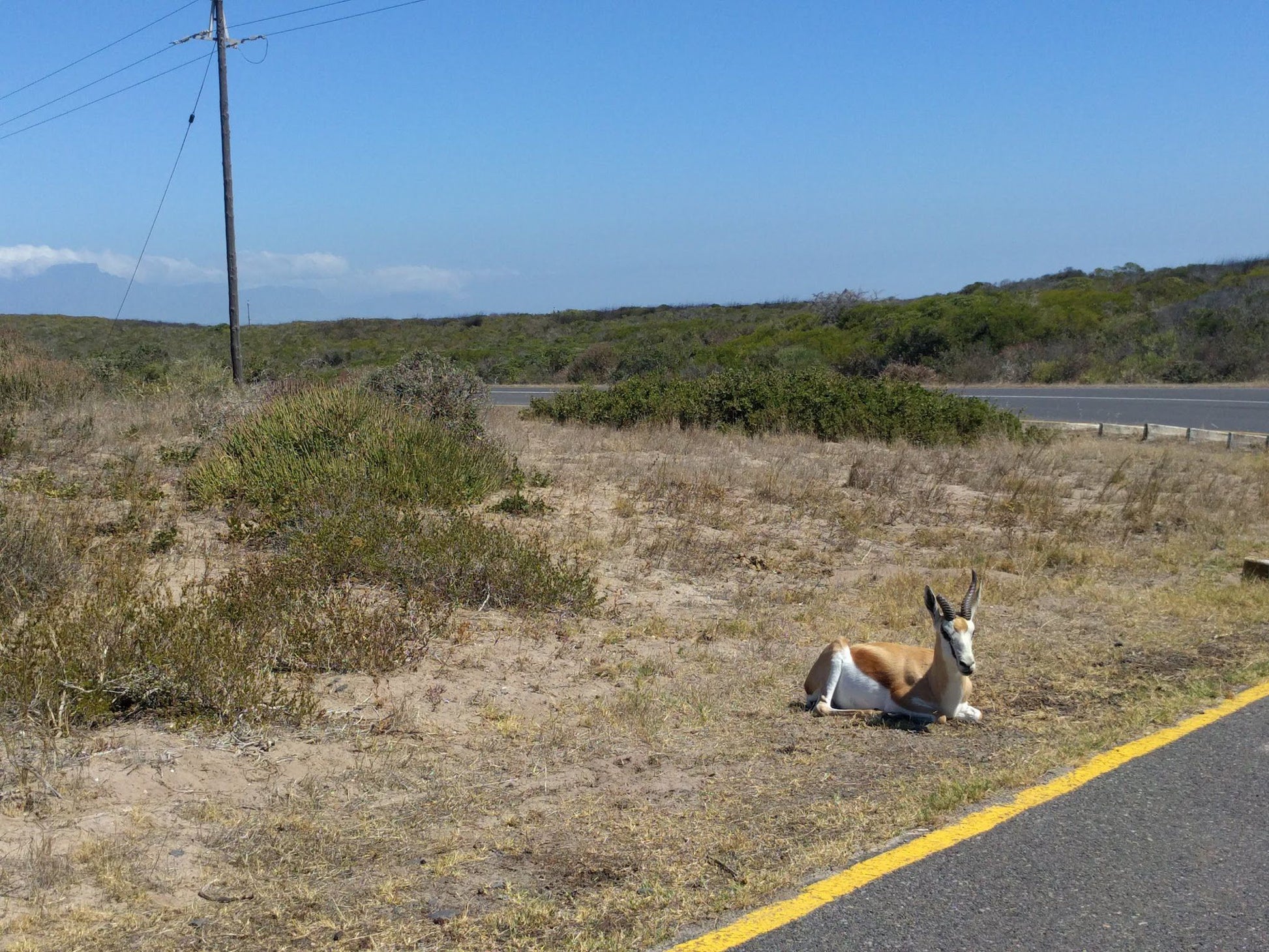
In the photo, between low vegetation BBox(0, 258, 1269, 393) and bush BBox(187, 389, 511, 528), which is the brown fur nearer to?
bush BBox(187, 389, 511, 528)

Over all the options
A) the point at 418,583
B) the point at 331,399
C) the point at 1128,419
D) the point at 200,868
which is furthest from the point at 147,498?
the point at 1128,419

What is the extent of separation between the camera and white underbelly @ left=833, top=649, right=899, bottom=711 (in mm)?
6426

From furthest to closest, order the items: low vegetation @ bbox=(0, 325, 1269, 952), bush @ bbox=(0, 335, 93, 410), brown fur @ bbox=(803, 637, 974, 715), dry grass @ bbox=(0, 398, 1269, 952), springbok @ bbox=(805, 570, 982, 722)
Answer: bush @ bbox=(0, 335, 93, 410) < brown fur @ bbox=(803, 637, 974, 715) < springbok @ bbox=(805, 570, 982, 722) < low vegetation @ bbox=(0, 325, 1269, 952) < dry grass @ bbox=(0, 398, 1269, 952)

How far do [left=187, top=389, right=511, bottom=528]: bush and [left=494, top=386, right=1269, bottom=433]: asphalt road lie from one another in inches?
547

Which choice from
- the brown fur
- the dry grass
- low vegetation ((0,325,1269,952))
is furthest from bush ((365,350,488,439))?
the brown fur

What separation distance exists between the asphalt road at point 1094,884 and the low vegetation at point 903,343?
11.8 meters

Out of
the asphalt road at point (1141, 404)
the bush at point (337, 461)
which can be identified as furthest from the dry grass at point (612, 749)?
the asphalt road at point (1141, 404)

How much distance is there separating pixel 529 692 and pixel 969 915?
3354mm

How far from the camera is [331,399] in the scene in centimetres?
1266

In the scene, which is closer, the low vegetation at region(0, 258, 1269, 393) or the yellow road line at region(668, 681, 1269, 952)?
the yellow road line at region(668, 681, 1269, 952)

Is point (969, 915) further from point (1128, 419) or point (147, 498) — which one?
point (1128, 419)

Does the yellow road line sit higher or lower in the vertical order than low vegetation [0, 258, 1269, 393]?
lower

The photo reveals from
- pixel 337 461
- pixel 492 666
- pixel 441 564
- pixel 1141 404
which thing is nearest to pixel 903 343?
pixel 1141 404

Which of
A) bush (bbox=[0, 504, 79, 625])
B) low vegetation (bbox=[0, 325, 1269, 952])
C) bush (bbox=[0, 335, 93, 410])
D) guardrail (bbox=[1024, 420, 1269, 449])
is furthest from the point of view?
guardrail (bbox=[1024, 420, 1269, 449])
